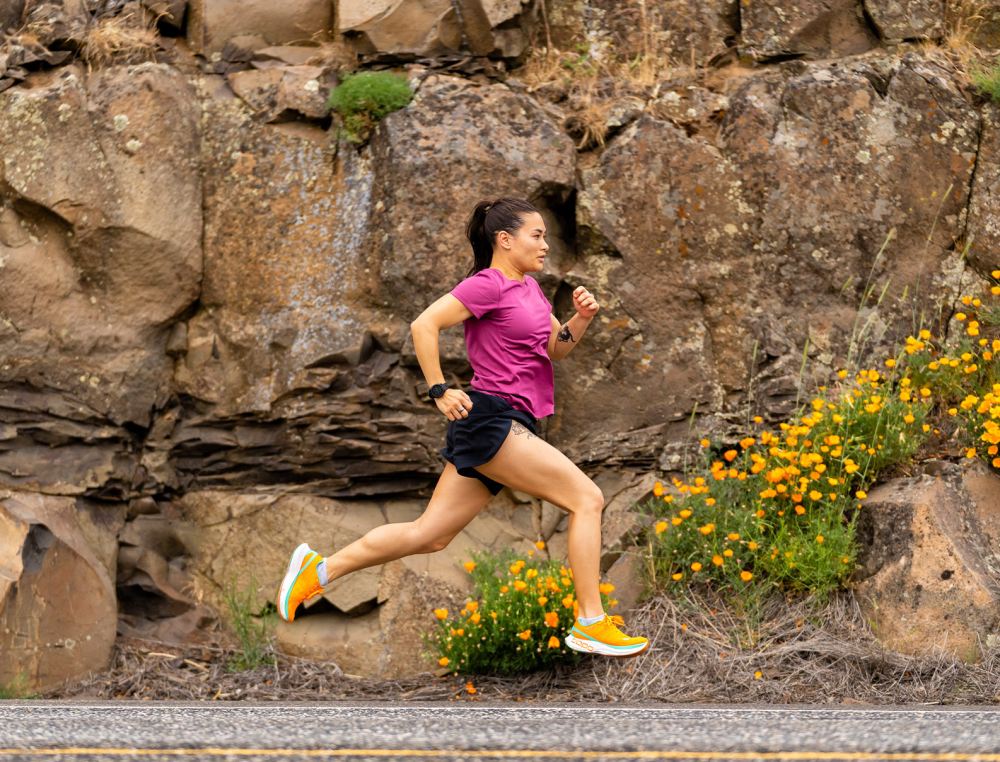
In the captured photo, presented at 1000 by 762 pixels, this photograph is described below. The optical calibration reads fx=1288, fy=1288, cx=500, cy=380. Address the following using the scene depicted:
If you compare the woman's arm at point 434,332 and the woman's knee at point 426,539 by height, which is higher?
the woman's arm at point 434,332

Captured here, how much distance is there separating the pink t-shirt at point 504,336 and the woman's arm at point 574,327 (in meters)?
0.14

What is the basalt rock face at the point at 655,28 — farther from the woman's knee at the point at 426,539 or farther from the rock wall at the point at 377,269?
the woman's knee at the point at 426,539

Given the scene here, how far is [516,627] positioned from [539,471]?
144cm

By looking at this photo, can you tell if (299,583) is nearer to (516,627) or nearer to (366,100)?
(516,627)

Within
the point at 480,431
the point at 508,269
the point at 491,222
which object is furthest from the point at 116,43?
the point at 480,431

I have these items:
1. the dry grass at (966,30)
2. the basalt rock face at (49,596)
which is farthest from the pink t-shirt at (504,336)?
the dry grass at (966,30)

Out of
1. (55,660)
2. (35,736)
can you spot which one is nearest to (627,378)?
(55,660)

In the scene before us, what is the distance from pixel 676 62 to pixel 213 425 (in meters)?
3.55

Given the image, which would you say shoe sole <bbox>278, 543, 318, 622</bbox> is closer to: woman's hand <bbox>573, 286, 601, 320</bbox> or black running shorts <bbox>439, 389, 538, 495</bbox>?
black running shorts <bbox>439, 389, 538, 495</bbox>

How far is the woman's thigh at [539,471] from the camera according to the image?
4934 millimetres

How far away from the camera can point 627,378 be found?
738cm

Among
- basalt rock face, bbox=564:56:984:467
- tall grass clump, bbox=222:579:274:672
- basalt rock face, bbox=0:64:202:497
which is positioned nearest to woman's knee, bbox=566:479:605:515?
basalt rock face, bbox=564:56:984:467

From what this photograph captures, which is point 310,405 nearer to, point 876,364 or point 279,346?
point 279,346

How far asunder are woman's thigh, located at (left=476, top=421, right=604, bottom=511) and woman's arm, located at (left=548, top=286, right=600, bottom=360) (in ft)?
1.64
